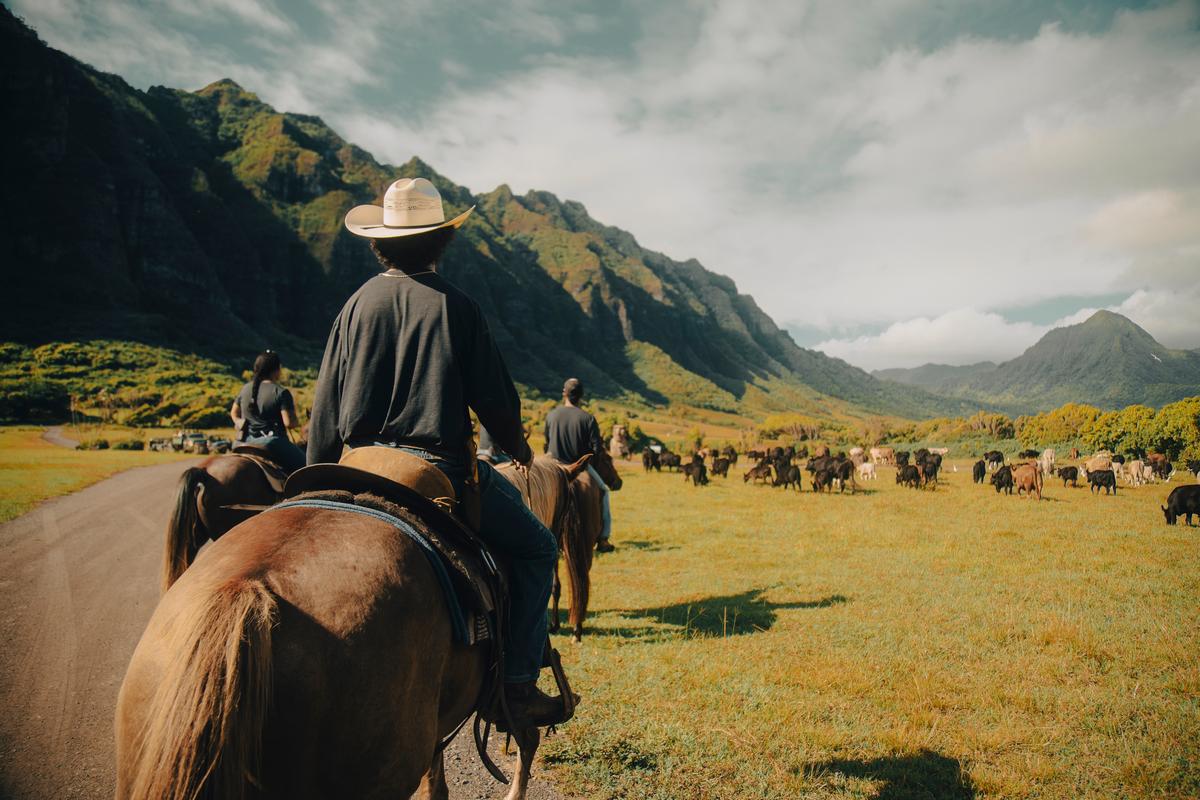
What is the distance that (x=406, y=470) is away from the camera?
2314mm

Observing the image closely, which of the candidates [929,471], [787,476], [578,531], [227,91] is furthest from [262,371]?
[227,91]

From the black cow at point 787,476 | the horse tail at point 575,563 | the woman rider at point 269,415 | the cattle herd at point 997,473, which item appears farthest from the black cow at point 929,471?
the woman rider at point 269,415

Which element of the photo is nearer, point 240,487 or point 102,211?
point 240,487

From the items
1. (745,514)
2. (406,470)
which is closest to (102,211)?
(745,514)

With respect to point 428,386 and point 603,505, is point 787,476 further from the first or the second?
point 428,386

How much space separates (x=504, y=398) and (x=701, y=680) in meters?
4.25

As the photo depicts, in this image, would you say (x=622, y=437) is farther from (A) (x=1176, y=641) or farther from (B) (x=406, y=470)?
(B) (x=406, y=470)

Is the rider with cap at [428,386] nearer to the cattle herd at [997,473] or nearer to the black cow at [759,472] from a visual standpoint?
the cattle herd at [997,473]

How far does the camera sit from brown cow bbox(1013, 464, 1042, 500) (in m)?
19.6

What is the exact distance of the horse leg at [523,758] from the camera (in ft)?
10.2

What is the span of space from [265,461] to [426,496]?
5.40m

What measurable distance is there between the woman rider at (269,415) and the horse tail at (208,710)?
5910 millimetres

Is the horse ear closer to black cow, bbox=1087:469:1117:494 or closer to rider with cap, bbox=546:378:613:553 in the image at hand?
Result: rider with cap, bbox=546:378:613:553

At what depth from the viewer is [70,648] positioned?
5.73 metres
